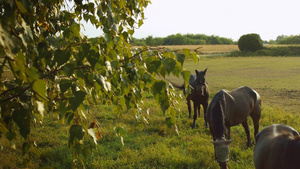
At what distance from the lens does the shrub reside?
52.6 meters

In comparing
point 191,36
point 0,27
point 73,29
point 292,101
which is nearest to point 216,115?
point 73,29

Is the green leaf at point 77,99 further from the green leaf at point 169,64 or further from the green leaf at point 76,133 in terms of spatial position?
the green leaf at point 169,64

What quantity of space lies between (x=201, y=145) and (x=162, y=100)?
4.40 m

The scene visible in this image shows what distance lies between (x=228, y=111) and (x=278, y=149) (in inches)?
93.1

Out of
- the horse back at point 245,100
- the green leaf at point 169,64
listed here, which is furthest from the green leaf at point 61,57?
the horse back at point 245,100

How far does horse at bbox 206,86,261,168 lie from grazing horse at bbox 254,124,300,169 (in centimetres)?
56

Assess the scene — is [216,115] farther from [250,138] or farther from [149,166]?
[250,138]

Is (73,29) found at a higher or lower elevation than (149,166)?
higher

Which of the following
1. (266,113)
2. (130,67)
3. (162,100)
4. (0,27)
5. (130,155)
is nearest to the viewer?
(0,27)

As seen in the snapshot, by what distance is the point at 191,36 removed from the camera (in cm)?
10200

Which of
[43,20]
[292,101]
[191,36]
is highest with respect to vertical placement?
[191,36]

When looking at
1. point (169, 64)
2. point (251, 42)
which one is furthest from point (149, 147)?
point (251, 42)

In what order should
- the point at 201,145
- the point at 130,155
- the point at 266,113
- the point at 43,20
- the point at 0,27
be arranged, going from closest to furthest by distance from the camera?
the point at 0,27
the point at 43,20
the point at 130,155
the point at 201,145
the point at 266,113

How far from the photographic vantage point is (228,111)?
543cm
